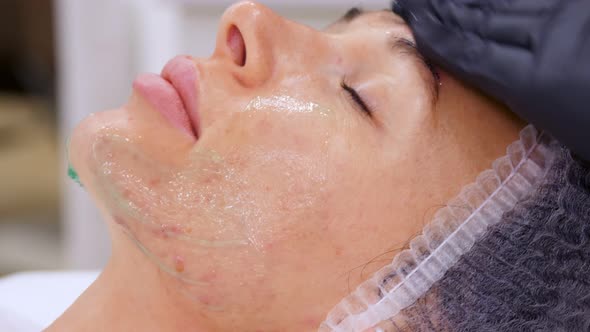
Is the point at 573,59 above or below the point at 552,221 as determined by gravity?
above

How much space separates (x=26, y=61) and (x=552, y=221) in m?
3.78

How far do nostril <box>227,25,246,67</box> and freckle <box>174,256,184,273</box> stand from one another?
1.05 ft

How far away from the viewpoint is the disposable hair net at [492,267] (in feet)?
3.35

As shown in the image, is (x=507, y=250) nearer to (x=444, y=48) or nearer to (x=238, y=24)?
(x=444, y=48)

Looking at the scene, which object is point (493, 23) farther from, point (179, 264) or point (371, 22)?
point (179, 264)

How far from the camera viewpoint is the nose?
1.09m

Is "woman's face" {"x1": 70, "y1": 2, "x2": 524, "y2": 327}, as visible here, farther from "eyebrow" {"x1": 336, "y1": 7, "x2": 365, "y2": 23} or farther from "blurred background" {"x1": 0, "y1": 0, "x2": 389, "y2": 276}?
"blurred background" {"x1": 0, "y1": 0, "x2": 389, "y2": 276}

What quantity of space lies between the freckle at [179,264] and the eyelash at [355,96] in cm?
35

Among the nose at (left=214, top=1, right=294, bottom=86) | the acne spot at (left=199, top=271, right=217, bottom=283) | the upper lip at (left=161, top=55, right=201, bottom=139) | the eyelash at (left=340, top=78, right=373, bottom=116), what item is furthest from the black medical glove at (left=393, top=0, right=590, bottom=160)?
the acne spot at (left=199, top=271, right=217, bottom=283)

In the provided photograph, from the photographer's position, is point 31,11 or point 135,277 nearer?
→ point 135,277

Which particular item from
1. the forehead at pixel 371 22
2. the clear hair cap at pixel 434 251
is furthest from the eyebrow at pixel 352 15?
the clear hair cap at pixel 434 251

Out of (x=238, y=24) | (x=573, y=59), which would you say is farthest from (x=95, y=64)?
(x=573, y=59)

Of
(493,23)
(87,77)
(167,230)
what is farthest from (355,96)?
(87,77)

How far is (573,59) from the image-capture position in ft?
2.79
